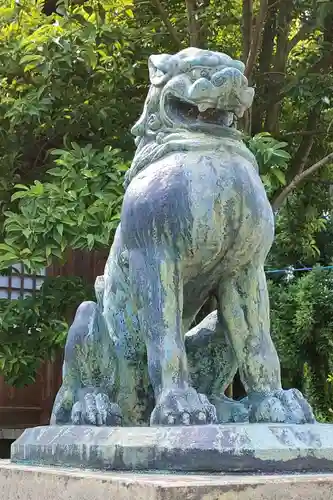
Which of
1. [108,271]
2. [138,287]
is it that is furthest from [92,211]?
[138,287]

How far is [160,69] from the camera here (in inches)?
109

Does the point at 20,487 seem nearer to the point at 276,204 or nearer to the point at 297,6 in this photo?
the point at 276,204

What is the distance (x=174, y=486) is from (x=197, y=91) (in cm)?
130

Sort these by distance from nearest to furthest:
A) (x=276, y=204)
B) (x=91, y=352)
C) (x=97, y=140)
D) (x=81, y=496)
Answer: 1. (x=81, y=496)
2. (x=91, y=352)
3. (x=276, y=204)
4. (x=97, y=140)

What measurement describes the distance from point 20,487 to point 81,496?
Answer: 14.5 inches

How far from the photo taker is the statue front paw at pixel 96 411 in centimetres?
261

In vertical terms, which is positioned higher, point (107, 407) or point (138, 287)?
point (138, 287)

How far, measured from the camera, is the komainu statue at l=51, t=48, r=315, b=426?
254cm

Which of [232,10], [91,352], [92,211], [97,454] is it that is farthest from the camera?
[232,10]

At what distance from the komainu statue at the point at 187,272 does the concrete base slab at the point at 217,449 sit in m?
0.16

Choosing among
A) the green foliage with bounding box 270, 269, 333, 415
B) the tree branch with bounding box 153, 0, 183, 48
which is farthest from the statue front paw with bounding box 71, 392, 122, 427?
the green foliage with bounding box 270, 269, 333, 415

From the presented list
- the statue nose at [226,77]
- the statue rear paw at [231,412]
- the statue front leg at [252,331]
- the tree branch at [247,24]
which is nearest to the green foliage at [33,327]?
the tree branch at [247,24]

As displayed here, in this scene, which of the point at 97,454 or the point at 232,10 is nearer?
the point at 97,454

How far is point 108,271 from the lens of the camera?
2.96 meters
